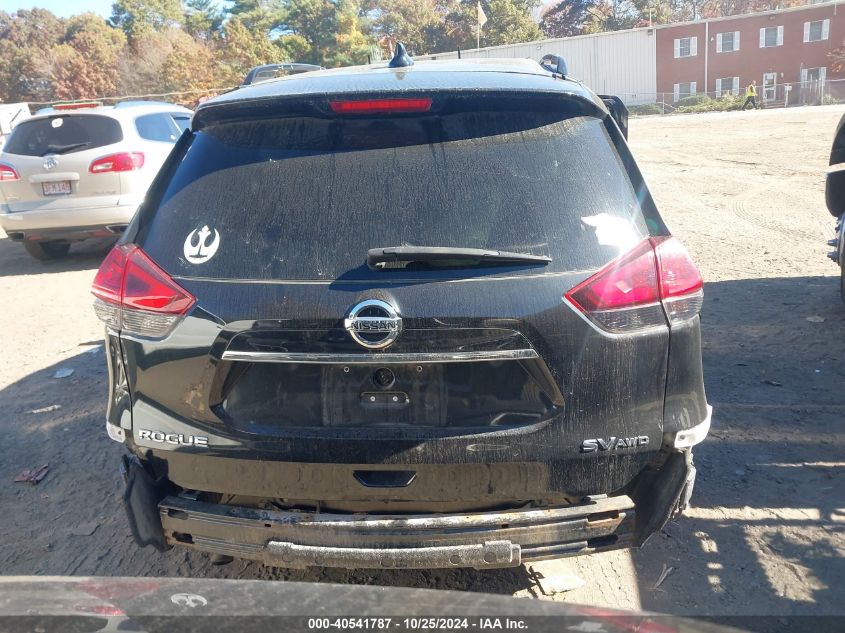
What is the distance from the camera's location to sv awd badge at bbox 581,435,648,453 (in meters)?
2.43

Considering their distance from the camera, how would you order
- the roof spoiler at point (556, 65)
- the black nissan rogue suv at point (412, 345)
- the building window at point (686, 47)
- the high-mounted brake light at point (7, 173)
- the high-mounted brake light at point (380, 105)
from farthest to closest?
the building window at point (686, 47) < the high-mounted brake light at point (7, 173) < the roof spoiler at point (556, 65) < the high-mounted brake light at point (380, 105) < the black nissan rogue suv at point (412, 345)

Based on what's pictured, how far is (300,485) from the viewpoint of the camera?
8.13 feet

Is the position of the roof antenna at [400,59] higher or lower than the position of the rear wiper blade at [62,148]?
higher

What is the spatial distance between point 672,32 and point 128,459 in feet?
193

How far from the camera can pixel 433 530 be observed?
2410mm

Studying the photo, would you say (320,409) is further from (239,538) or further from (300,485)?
(239,538)

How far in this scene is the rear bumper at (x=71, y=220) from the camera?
9.32 metres

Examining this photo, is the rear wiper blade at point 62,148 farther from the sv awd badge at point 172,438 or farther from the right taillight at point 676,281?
the right taillight at point 676,281

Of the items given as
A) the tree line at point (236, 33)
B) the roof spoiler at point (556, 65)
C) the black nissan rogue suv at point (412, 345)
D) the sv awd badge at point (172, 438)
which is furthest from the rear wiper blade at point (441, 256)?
the tree line at point (236, 33)

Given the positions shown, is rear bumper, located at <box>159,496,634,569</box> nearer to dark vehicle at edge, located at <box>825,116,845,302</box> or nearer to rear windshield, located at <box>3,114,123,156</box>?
dark vehicle at edge, located at <box>825,116,845,302</box>

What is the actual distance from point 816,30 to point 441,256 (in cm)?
5993

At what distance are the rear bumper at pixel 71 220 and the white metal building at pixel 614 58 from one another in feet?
160

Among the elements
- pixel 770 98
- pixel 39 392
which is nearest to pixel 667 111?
pixel 770 98

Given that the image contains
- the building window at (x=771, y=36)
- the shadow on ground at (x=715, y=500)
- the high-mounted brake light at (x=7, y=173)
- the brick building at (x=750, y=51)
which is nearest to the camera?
the shadow on ground at (x=715, y=500)
